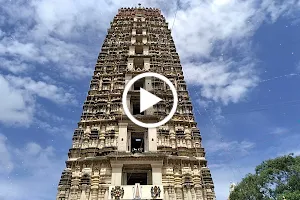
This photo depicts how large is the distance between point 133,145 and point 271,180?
427 inches

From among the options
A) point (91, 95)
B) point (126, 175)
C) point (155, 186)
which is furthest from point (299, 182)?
point (91, 95)

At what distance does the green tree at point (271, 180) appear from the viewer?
70.0 feet

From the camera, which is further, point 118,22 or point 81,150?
point 118,22

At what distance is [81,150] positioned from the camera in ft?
71.4

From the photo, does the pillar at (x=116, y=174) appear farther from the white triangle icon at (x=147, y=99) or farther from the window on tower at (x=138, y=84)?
the window on tower at (x=138, y=84)

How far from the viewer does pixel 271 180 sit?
22.4m

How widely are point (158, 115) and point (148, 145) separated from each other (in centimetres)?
294

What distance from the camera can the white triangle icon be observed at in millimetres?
24156

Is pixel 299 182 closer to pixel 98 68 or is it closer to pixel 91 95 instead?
pixel 91 95

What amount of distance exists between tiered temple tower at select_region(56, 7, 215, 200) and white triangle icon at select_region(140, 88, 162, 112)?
0.46 m
